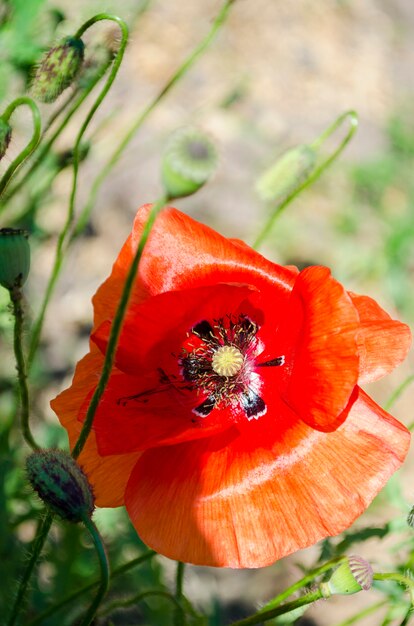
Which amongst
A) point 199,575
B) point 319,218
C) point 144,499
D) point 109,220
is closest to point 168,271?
point 144,499

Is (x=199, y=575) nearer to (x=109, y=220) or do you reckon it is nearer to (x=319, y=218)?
(x=109, y=220)

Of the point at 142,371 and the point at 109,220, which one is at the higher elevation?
the point at 142,371

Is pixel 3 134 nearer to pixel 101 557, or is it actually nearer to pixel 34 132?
pixel 34 132

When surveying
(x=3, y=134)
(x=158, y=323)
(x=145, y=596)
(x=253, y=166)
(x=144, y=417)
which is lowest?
(x=145, y=596)

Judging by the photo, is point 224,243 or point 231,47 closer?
point 224,243

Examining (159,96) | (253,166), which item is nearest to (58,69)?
(159,96)

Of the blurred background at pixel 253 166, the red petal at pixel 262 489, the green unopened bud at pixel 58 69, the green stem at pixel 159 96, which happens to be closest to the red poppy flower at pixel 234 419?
the red petal at pixel 262 489
